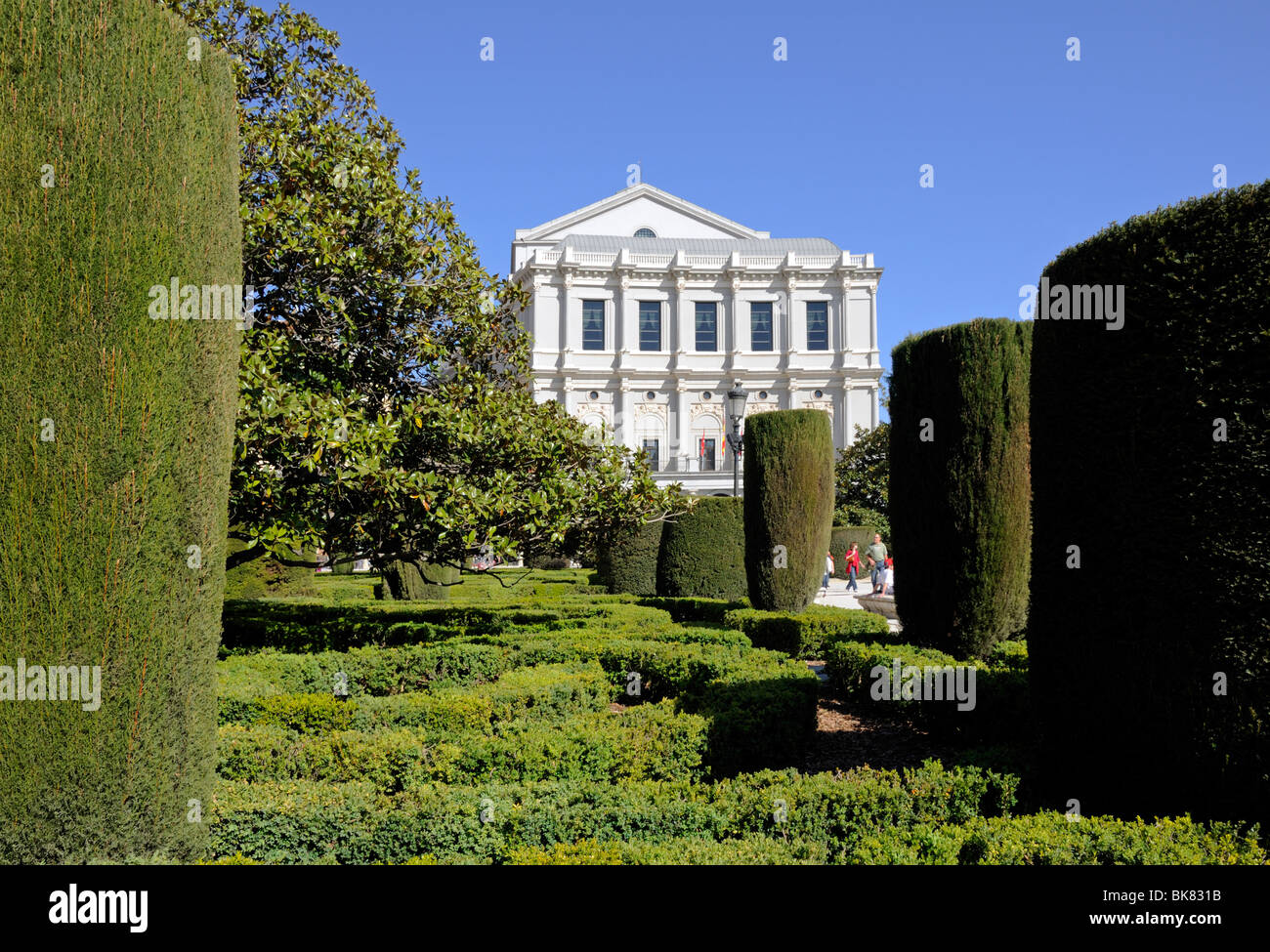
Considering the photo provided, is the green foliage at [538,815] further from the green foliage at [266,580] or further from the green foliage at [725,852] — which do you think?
the green foliage at [266,580]

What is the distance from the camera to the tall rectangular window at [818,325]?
152ft

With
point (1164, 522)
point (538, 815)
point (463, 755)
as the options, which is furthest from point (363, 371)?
point (1164, 522)

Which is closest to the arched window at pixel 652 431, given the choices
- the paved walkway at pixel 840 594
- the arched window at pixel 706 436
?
the arched window at pixel 706 436

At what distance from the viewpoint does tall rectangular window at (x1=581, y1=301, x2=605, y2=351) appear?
45.7 m

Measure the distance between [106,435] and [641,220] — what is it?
5075 cm

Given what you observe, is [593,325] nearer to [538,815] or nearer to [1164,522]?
[1164,522]

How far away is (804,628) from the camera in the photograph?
32.0 feet

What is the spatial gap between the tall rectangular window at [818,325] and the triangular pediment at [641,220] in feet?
28.9

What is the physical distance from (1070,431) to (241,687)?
207 inches

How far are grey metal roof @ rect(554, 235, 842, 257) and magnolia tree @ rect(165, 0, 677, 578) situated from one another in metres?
40.5

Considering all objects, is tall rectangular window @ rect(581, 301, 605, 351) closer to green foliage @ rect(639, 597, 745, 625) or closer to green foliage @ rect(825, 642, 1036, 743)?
green foliage @ rect(639, 597, 745, 625)

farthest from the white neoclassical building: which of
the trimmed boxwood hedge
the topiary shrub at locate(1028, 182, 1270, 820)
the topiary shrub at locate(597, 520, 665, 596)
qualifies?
the trimmed boxwood hedge
